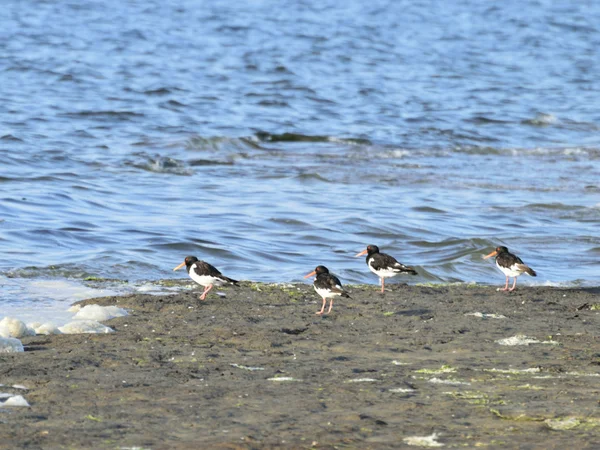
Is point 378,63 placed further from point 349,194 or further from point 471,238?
point 471,238

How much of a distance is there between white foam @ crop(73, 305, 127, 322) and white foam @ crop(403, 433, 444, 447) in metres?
3.81

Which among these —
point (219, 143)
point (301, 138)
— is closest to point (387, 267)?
point (219, 143)

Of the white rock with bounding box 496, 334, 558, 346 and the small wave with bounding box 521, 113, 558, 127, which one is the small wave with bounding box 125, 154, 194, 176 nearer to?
the small wave with bounding box 521, 113, 558, 127

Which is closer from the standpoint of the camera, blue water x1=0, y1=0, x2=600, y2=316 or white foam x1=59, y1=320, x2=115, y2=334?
white foam x1=59, y1=320, x2=115, y2=334

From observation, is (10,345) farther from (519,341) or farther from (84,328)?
(519,341)

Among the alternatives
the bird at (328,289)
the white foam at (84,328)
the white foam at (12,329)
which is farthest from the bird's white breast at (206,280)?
the white foam at (12,329)

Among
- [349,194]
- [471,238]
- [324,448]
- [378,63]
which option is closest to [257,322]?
[324,448]

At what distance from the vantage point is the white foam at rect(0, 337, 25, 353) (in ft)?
25.7

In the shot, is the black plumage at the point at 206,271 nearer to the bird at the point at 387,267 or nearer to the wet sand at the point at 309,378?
the wet sand at the point at 309,378

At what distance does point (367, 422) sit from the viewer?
6.41 meters

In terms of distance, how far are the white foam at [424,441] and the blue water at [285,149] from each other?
17.5 feet

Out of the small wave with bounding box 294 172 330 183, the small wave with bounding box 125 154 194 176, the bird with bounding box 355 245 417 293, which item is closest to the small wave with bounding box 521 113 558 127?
the small wave with bounding box 294 172 330 183

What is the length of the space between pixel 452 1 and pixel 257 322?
218ft

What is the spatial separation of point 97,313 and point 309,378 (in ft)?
8.31
